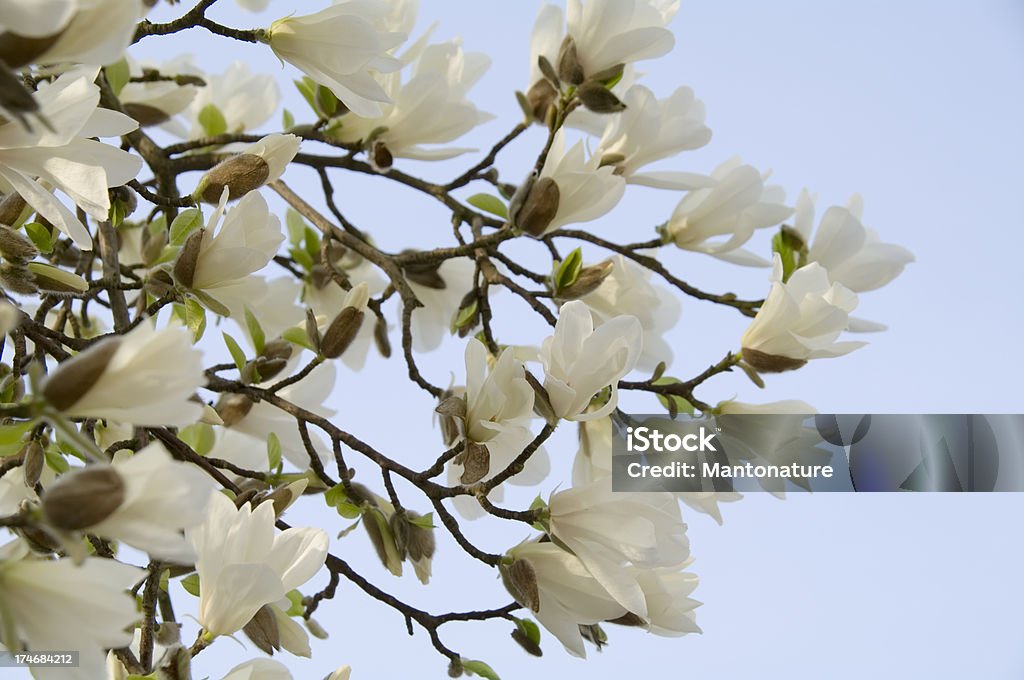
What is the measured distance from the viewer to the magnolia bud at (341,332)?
0.59 m

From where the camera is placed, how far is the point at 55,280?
508mm

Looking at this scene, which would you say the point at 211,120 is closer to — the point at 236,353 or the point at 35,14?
the point at 236,353

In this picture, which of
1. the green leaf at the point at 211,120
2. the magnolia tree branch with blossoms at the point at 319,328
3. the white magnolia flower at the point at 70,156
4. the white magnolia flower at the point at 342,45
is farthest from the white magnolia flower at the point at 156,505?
the green leaf at the point at 211,120

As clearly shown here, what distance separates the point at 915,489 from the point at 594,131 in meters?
0.33

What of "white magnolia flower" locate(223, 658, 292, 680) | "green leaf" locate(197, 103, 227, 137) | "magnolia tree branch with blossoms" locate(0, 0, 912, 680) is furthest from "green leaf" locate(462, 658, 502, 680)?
"green leaf" locate(197, 103, 227, 137)

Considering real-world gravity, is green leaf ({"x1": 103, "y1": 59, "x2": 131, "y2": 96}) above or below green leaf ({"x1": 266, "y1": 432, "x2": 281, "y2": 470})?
above

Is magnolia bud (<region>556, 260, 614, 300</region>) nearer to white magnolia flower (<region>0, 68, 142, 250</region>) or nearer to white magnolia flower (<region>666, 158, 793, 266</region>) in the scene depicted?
white magnolia flower (<region>666, 158, 793, 266</region>)

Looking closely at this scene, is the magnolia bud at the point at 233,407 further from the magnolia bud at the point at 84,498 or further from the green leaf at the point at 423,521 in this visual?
the magnolia bud at the point at 84,498

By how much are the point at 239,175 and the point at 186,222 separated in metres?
0.04

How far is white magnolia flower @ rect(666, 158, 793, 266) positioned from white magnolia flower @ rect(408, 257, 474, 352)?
Answer: 16 cm

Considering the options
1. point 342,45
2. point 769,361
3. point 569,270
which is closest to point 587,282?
point 569,270

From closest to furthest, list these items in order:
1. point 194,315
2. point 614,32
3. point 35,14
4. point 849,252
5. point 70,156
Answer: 1. point 35,14
2. point 70,156
3. point 194,315
4. point 614,32
5. point 849,252

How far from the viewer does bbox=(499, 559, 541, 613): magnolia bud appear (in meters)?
0.49

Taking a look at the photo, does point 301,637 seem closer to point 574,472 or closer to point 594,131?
point 574,472
